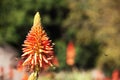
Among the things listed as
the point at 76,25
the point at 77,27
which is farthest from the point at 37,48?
the point at 77,27

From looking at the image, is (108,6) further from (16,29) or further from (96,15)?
(16,29)

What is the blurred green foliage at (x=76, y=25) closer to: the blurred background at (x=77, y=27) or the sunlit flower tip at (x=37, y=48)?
the blurred background at (x=77, y=27)

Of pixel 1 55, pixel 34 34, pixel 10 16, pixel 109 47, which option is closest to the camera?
pixel 34 34

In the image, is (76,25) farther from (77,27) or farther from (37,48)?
(37,48)

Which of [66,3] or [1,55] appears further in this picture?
[66,3]

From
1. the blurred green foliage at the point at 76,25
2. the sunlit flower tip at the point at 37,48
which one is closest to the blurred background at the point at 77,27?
the blurred green foliage at the point at 76,25

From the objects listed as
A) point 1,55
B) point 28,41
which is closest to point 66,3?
point 1,55

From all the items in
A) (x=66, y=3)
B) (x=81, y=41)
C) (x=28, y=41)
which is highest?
(x=28, y=41)

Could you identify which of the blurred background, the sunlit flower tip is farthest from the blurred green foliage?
the sunlit flower tip
